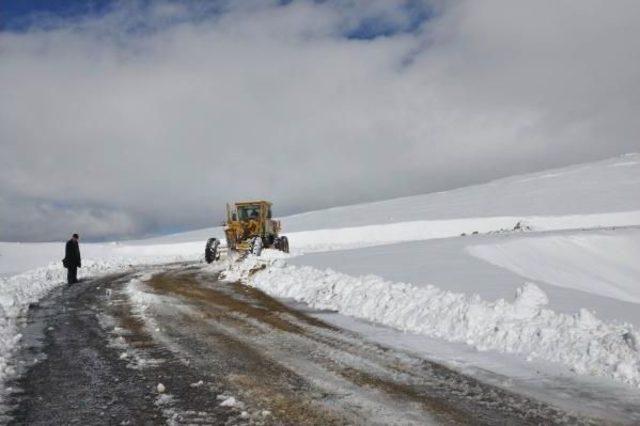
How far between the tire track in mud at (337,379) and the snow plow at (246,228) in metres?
16.7

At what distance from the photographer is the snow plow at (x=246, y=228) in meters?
27.5

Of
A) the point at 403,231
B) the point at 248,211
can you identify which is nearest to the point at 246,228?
the point at 248,211

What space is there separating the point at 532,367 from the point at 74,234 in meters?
17.8

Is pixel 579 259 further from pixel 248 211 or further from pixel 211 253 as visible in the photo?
pixel 211 253

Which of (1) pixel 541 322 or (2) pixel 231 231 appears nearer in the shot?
(1) pixel 541 322

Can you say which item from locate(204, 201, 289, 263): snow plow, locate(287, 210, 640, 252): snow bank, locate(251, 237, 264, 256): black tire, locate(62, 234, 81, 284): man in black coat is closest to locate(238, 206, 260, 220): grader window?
locate(204, 201, 289, 263): snow plow

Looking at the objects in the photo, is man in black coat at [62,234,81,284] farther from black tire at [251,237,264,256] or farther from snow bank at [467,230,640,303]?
snow bank at [467,230,640,303]

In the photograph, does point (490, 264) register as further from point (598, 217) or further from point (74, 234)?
point (598, 217)

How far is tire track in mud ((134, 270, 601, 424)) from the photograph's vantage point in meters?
5.11

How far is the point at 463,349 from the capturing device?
311 inches

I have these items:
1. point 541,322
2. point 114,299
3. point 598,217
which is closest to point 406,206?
point 598,217

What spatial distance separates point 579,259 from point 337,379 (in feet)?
53.4

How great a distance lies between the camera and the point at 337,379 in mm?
→ 6312

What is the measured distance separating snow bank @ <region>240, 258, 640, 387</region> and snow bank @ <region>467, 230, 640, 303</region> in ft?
21.1
